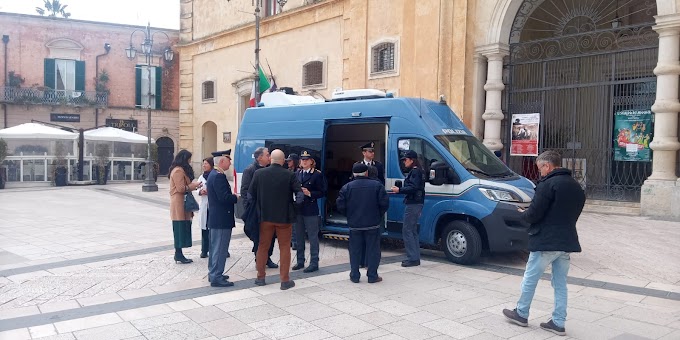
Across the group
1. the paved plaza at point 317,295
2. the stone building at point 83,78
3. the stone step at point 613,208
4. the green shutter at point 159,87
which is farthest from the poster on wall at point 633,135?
the green shutter at point 159,87

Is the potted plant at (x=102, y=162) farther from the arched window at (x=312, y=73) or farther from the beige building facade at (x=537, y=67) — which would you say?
the beige building facade at (x=537, y=67)

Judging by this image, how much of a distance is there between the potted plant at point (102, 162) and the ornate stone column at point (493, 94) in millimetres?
17594

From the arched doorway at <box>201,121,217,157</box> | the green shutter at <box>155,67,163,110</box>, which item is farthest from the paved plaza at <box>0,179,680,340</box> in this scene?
the green shutter at <box>155,67,163,110</box>

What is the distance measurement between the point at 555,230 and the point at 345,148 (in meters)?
6.31

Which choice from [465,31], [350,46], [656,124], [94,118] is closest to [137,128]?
[94,118]

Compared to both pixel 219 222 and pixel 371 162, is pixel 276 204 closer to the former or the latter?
pixel 219 222

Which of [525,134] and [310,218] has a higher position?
[525,134]

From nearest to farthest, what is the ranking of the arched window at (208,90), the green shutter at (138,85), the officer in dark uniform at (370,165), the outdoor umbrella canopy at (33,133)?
the officer in dark uniform at (370,165) → the outdoor umbrella canopy at (33,133) → the arched window at (208,90) → the green shutter at (138,85)

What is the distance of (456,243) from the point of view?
8289mm

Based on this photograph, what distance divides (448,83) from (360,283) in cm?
1065

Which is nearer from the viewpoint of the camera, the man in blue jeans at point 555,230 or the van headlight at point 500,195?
the man in blue jeans at point 555,230

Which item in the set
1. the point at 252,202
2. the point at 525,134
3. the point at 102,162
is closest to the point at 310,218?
the point at 252,202

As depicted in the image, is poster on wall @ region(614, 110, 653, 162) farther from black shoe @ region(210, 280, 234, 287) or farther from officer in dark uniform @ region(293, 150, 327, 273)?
black shoe @ region(210, 280, 234, 287)

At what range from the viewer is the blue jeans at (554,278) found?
5176mm
